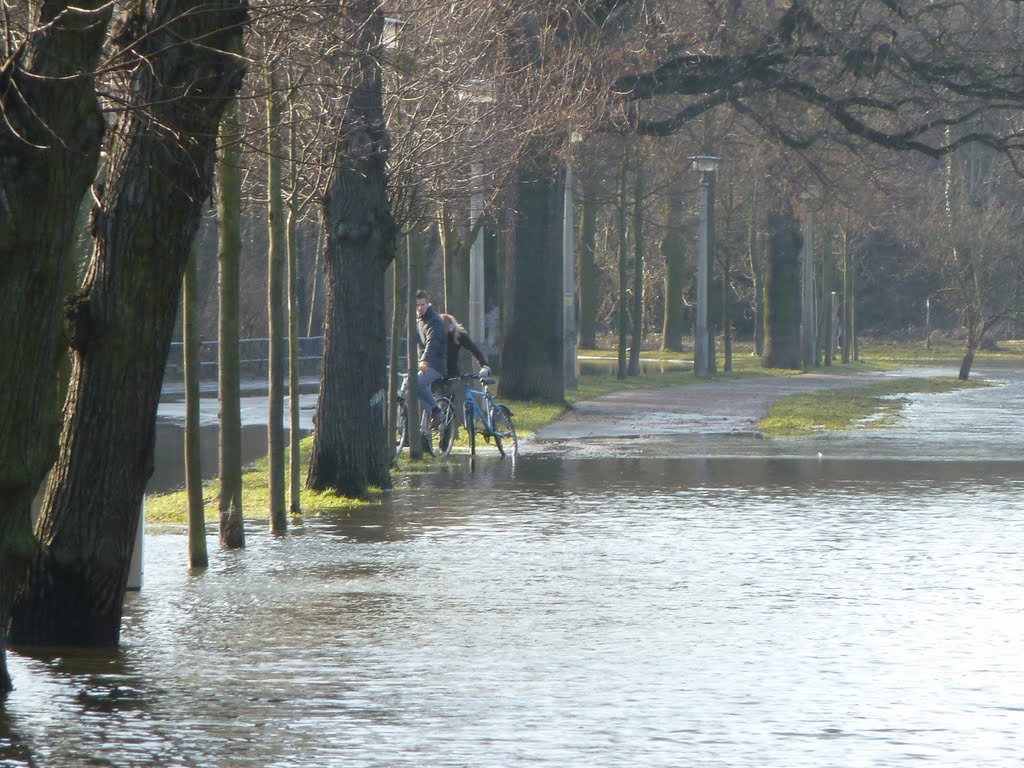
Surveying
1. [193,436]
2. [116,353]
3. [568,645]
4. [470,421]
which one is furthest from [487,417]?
[116,353]

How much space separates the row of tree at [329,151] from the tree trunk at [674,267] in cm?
745

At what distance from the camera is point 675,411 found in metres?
30.0

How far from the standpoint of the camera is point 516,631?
30.8ft

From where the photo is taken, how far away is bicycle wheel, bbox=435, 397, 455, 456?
2050cm

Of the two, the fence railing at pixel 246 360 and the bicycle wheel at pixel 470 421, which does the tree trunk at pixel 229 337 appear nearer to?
the bicycle wheel at pixel 470 421

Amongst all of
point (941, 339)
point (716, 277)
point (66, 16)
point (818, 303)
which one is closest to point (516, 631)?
point (66, 16)

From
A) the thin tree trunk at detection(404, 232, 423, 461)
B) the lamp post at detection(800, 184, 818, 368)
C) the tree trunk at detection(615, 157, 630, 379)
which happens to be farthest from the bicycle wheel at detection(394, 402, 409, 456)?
the lamp post at detection(800, 184, 818, 368)

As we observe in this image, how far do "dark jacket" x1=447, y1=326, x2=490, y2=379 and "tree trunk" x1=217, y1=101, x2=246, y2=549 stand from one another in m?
8.19

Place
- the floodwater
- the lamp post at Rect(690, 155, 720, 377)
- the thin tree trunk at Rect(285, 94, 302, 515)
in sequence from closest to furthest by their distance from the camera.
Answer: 1. the floodwater
2. the thin tree trunk at Rect(285, 94, 302, 515)
3. the lamp post at Rect(690, 155, 720, 377)

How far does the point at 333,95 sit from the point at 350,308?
1930 millimetres

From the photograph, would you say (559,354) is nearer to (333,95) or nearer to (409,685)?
(333,95)

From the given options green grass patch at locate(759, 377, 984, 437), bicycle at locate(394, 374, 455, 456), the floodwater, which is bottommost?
the floodwater

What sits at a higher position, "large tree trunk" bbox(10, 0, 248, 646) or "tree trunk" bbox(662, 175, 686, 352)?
"tree trunk" bbox(662, 175, 686, 352)

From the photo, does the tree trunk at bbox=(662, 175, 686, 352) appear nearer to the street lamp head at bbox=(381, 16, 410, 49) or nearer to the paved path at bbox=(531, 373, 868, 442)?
the paved path at bbox=(531, 373, 868, 442)
